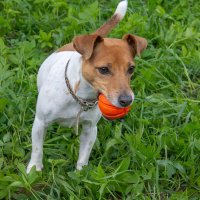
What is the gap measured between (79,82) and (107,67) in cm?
27

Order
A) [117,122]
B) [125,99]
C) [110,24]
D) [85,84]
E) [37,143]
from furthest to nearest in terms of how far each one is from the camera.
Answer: [117,122], [110,24], [37,143], [85,84], [125,99]

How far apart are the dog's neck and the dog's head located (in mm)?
73

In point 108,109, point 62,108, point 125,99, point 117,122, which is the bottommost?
point 117,122

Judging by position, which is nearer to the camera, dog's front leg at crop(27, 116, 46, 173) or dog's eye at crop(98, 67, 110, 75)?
dog's eye at crop(98, 67, 110, 75)

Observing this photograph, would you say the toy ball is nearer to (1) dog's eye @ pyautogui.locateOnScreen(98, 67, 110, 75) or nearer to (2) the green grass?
(1) dog's eye @ pyautogui.locateOnScreen(98, 67, 110, 75)

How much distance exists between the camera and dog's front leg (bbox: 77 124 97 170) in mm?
4180

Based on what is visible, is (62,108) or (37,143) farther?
(37,143)

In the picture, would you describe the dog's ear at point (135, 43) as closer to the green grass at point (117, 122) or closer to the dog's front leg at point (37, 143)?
the green grass at point (117, 122)

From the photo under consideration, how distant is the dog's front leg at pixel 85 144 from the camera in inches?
165

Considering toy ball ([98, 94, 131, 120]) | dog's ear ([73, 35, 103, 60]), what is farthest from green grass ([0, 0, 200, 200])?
dog's ear ([73, 35, 103, 60])

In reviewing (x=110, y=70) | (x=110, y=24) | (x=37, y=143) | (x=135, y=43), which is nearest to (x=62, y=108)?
(x=37, y=143)

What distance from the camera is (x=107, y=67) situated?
365 cm

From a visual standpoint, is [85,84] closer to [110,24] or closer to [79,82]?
[79,82]

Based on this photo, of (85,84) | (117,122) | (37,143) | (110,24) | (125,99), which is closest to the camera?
(125,99)
